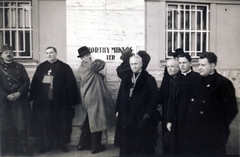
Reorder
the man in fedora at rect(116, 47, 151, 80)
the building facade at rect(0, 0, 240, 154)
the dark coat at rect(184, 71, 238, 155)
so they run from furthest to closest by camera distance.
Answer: the building facade at rect(0, 0, 240, 154), the man in fedora at rect(116, 47, 151, 80), the dark coat at rect(184, 71, 238, 155)

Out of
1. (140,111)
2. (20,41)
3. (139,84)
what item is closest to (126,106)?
(140,111)

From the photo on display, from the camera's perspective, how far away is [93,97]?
4.52m

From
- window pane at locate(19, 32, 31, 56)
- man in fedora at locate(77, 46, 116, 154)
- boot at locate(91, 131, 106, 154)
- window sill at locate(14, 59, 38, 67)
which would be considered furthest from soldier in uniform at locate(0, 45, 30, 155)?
boot at locate(91, 131, 106, 154)

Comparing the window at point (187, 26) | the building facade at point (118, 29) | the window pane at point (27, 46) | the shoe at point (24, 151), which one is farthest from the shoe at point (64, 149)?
the window at point (187, 26)

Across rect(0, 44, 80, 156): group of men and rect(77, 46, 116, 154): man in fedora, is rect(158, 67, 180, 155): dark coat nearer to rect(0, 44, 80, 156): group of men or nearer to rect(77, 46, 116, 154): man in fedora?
rect(77, 46, 116, 154): man in fedora

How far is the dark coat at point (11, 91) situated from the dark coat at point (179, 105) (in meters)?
2.54

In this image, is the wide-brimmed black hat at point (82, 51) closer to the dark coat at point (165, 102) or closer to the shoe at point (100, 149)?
the dark coat at point (165, 102)

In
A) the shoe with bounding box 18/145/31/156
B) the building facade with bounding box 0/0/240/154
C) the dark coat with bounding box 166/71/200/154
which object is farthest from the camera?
the building facade with bounding box 0/0/240/154

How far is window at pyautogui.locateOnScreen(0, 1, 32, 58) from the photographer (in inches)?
196

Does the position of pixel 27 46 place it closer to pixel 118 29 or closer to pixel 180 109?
pixel 118 29

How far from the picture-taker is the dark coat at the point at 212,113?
3270 millimetres

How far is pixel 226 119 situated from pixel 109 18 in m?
2.92

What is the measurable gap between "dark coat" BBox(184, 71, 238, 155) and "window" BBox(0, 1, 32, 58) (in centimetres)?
363

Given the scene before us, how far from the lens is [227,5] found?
5219mm
